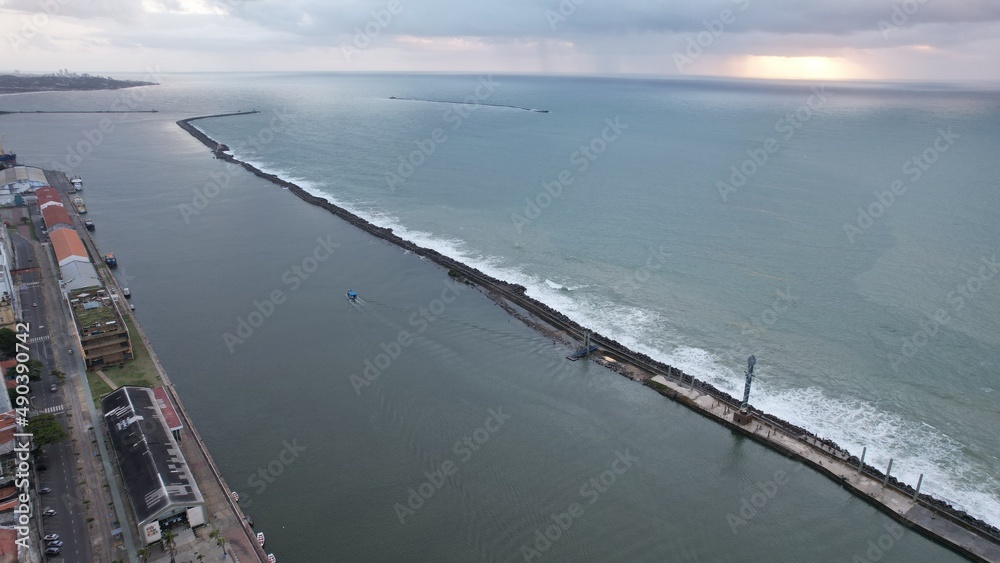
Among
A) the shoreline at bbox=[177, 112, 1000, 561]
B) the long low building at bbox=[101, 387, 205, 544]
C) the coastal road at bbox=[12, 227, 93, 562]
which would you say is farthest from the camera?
the shoreline at bbox=[177, 112, 1000, 561]

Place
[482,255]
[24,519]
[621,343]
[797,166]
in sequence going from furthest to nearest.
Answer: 1. [797,166]
2. [482,255]
3. [621,343]
4. [24,519]

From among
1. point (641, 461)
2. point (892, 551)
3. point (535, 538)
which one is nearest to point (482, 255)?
point (641, 461)

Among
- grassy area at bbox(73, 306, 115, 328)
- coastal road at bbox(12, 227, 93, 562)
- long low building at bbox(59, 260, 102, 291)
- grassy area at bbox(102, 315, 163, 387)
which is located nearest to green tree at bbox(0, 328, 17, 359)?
coastal road at bbox(12, 227, 93, 562)

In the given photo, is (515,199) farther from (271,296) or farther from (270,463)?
(270,463)

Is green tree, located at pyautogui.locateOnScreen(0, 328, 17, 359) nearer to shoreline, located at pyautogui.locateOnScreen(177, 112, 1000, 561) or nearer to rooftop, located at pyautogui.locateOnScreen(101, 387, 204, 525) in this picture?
rooftop, located at pyautogui.locateOnScreen(101, 387, 204, 525)

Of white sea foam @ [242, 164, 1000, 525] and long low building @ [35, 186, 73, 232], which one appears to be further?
long low building @ [35, 186, 73, 232]

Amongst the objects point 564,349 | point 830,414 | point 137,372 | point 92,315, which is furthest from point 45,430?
point 830,414

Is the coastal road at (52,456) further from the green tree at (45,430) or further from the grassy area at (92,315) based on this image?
the grassy area at (92,315)
